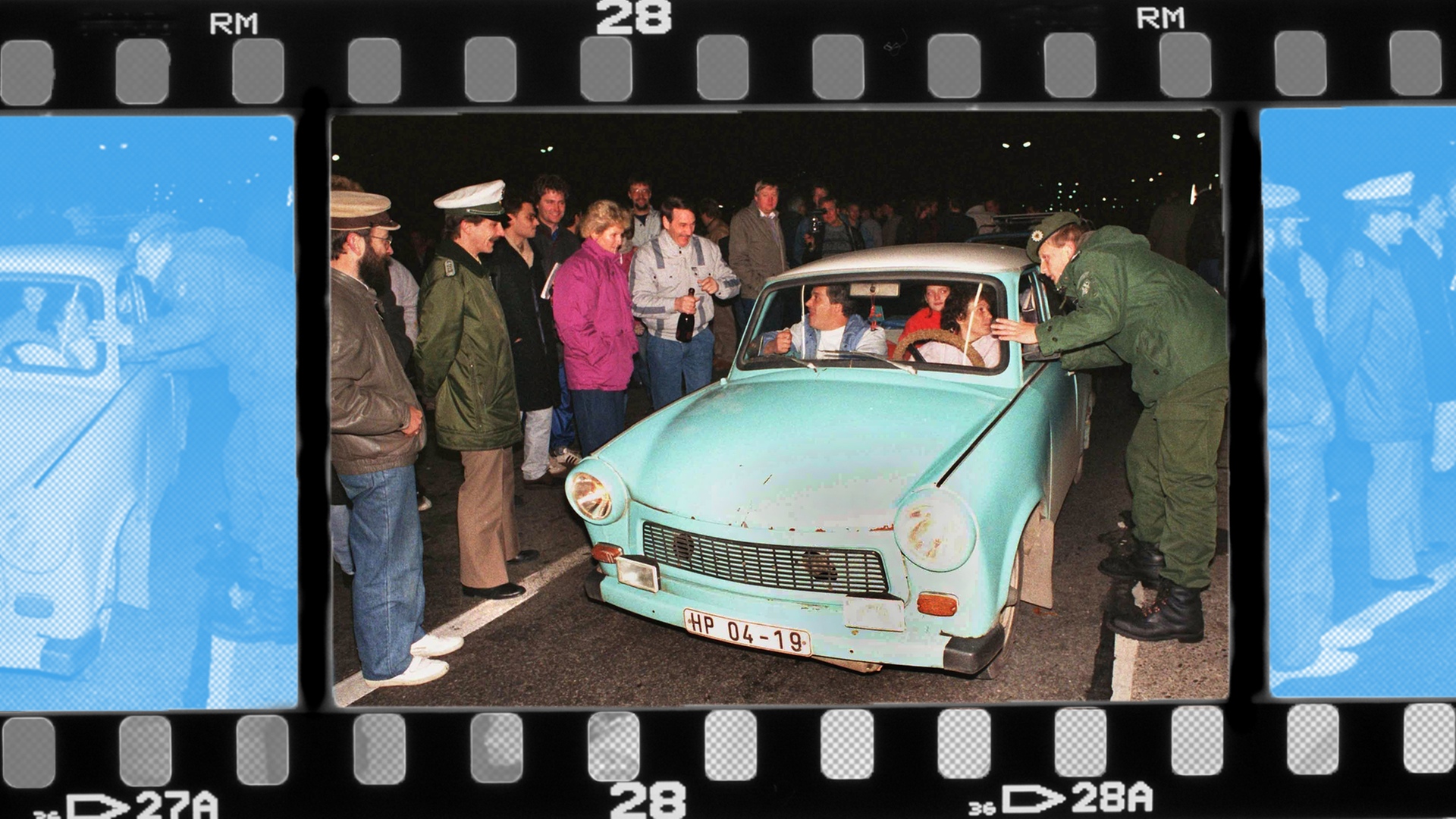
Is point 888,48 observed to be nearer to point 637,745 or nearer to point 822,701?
point 637,745

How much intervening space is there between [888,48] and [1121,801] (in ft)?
6.31

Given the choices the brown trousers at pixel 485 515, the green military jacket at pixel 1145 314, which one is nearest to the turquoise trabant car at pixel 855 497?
the green military jacket at pixel 1145 314

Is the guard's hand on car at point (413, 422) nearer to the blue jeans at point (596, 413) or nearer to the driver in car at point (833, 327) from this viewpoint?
the driver in car at point (833, 327)

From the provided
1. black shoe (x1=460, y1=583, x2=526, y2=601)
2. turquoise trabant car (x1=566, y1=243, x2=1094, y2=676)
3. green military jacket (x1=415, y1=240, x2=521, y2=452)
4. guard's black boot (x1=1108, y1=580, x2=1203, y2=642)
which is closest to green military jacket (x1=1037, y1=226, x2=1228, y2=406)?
turquoise trabant car (x1=566, y1=243, x2=1094, y2=676)

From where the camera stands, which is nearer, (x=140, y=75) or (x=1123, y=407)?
(x=140, y=75)

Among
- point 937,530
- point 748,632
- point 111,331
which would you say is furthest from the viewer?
point 748,632

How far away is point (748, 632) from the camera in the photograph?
141 inches

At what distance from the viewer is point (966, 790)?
8.56 ft

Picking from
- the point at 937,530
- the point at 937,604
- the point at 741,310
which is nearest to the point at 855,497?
the point at 937,530

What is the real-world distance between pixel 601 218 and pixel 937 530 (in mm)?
2897

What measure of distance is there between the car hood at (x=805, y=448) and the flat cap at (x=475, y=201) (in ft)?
3.49

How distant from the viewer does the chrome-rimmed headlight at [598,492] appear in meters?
3.89

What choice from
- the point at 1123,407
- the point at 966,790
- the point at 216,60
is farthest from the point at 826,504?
the point at 1123,407

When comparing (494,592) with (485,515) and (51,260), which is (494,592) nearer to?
(485,515)
